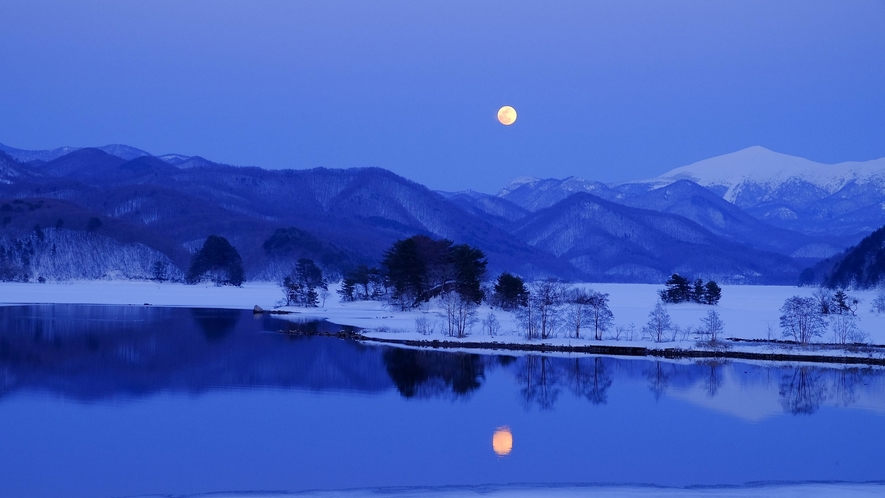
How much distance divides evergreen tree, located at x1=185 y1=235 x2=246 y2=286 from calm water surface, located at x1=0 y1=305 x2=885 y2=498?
9200 centimetres

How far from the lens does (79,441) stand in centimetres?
2266

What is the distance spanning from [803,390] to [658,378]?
5.22 meters

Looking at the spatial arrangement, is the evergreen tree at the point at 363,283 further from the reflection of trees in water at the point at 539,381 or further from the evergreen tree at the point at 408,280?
the reflection of trees in water at the point at 539,381

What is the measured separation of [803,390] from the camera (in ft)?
107

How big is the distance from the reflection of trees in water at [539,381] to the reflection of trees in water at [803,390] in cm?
761

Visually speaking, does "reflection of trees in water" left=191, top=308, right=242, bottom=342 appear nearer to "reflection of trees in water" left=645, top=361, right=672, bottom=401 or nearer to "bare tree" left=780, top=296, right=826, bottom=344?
"reflection of trees in water" left=645, top=361, right=672, bottom=401

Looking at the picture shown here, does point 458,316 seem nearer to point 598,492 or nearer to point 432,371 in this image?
point 432,371

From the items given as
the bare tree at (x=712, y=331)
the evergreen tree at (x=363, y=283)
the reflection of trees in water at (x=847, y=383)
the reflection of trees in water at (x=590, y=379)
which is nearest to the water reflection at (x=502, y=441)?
the reflection of trees in water at (x=590, y=379)

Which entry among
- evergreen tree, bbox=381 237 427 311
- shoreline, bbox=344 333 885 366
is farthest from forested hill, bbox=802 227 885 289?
shoreline, bbox=344 333 885 366

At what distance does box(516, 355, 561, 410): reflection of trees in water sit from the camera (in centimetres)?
3016

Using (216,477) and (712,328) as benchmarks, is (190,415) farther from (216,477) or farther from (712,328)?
(712,328)

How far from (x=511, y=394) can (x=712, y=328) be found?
60.0ft

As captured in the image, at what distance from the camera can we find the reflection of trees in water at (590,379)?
31.4 meters

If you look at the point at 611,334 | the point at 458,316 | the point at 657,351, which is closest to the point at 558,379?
the point at 657,351
